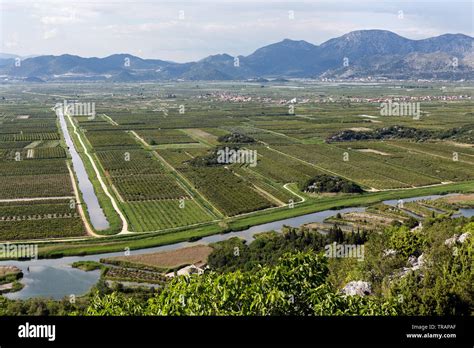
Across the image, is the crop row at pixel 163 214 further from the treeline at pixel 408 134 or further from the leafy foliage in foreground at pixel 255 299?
the treeline at pixel 408 134

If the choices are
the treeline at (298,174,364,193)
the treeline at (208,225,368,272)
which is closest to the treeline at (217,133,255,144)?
the treeline at (298,174,364,193)

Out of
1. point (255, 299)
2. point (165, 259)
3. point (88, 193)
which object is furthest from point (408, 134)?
point (255, 299)

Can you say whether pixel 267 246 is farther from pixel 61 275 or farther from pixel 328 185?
pixel 328 185

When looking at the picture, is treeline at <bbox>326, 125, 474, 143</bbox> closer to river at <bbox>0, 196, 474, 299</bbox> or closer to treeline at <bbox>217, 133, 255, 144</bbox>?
treeline at <bbox>217, 133, 255, 144</bbox>

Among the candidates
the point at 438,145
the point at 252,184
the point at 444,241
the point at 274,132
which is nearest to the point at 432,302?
the point at 444,241
